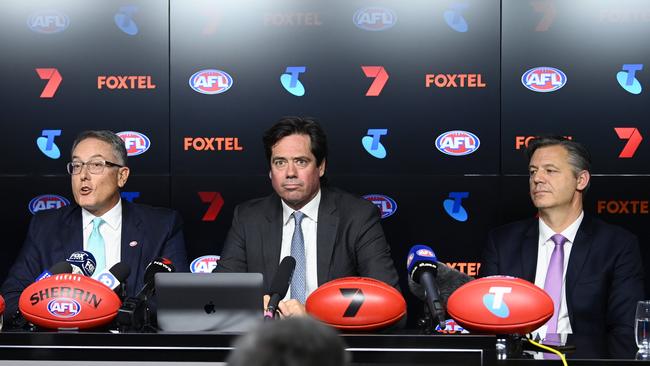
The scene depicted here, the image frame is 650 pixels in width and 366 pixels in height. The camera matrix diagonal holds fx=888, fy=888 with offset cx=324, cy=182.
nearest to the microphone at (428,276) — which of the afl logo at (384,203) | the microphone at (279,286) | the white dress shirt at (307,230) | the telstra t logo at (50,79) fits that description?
the microphone at (279,286)

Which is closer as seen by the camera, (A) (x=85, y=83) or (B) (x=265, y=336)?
(B) (x=265, y=336)

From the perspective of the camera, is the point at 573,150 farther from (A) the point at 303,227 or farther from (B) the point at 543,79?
(A) the point at 303,227

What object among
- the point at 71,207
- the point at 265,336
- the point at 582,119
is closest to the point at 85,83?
the point at 71,207

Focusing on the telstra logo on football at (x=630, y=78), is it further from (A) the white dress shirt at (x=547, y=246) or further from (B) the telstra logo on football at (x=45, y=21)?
(B) the telstra logo on football at (x=45, y=21)

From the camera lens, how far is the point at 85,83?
452 centimetres

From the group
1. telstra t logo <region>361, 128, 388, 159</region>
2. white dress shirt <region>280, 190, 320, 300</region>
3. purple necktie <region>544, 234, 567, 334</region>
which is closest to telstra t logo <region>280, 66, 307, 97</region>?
telstra t logo <region>361, 128, 388, 159</region>

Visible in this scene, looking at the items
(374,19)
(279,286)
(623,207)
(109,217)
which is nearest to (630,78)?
(623,207)

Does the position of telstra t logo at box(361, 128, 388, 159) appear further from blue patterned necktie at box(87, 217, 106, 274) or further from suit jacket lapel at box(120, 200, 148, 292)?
blue patterned necktie at box(87, 217, 106, 274)

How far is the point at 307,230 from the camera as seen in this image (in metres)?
3.70

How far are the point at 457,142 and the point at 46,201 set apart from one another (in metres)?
2.11

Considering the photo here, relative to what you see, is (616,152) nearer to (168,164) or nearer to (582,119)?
(582,119)

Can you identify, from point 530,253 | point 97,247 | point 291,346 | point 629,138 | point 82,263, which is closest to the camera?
point 291,346

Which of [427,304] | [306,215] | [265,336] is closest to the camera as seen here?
[265,336]

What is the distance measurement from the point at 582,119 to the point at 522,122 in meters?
0.30
